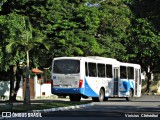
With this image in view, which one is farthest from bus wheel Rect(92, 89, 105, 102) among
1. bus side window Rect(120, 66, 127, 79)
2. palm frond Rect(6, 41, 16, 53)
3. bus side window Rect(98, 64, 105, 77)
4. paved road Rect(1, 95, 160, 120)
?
palm frond Rect(6, 41, 16, 53)

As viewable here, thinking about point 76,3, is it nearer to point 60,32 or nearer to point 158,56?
point 60,32

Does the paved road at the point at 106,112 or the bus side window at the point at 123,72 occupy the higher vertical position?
the bus side window at the point at 123,72

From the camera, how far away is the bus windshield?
30.8 meters

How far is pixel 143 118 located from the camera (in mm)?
18000

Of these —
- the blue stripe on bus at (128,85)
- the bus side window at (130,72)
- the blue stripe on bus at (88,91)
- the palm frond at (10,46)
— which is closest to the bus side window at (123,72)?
the blue stripe on bus at (128,85)

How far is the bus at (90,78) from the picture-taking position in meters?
30.9

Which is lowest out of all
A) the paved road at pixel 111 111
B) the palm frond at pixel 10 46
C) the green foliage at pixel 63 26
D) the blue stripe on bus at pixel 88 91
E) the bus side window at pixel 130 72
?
the paved road at pixel 111 111

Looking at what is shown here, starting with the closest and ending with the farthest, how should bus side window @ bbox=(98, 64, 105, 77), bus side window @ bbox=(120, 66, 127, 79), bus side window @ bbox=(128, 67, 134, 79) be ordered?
bus side window @ bbox=(98, 64, 105, 77) < bus side window @ bbox=(120, 66, 127, 79) < bus side window @ bbox=(128, 67, 134, 79)

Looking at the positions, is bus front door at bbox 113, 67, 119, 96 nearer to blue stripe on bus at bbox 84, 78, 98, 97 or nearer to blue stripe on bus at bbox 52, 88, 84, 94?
blue stripe on bus at bbox 84, 78, 98, 97

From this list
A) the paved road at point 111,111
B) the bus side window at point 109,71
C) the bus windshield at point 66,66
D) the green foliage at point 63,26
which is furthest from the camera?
the bus side window at point 109,71

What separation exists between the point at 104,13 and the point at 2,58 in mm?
16736

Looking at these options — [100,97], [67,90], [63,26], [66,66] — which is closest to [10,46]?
[66,66]

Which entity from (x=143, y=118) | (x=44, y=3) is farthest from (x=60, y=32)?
(x=143, y=118)

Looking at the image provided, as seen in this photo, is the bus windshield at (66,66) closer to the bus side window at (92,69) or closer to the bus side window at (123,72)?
the bus side window at (92,69)
